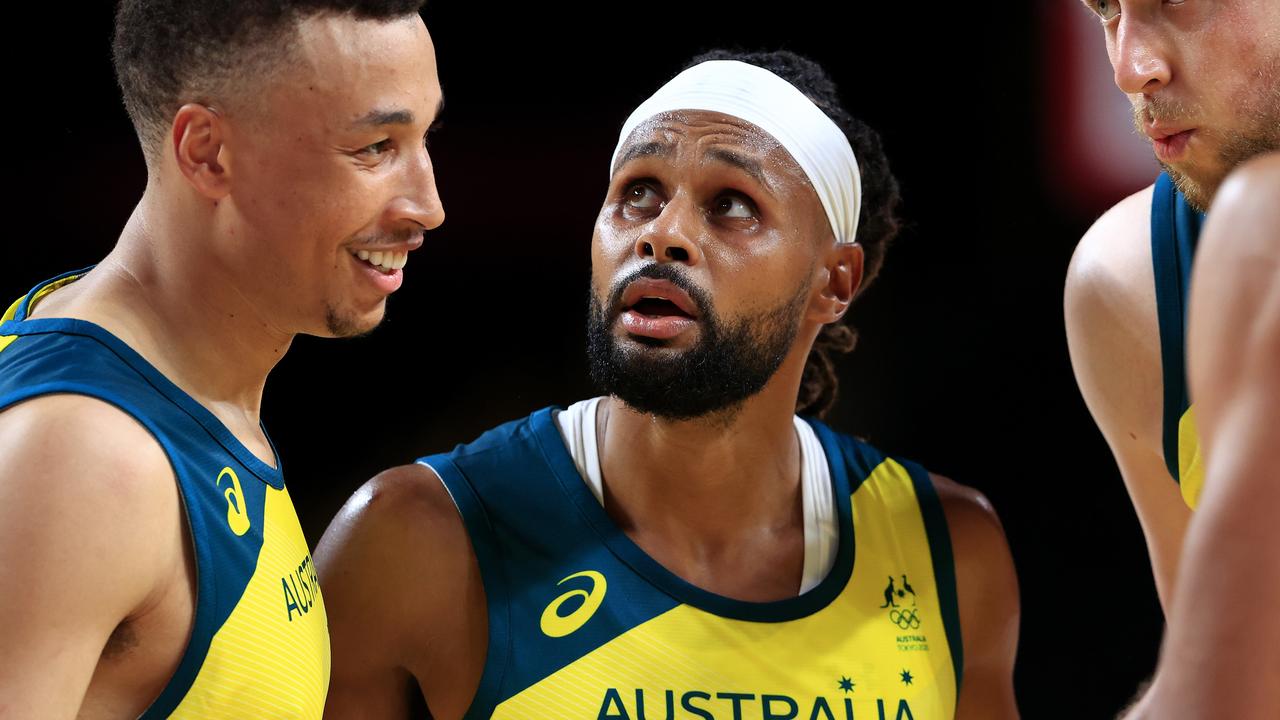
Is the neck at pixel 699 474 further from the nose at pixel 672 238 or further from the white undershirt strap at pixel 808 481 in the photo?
the nose at pixel 672 238

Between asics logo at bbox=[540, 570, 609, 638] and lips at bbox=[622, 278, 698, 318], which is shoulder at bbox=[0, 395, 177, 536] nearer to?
asics logo at bbox=[540, 570, 609, 638]

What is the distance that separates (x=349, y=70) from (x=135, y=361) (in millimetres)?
528

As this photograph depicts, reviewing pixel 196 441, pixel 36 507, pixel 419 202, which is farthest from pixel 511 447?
pixel 36 507

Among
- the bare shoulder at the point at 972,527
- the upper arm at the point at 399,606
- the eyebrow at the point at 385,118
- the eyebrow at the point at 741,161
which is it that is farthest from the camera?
the bare shoulder at the point at 972,527

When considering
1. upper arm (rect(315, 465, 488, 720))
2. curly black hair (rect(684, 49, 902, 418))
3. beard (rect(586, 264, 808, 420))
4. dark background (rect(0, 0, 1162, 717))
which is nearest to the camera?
upper arm (rect(315, 465, 488, 720))

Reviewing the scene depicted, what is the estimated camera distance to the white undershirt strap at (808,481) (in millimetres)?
2639

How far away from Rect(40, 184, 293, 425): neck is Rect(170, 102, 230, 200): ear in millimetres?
33

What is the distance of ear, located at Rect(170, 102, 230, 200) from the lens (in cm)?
194

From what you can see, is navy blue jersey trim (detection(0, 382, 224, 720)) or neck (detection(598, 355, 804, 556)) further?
neck (detection(598, 355, 804, 556))

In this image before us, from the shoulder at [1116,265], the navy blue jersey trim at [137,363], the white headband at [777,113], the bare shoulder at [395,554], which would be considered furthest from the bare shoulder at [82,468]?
the shoulder at [1116,265]

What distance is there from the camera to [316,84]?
198 cm

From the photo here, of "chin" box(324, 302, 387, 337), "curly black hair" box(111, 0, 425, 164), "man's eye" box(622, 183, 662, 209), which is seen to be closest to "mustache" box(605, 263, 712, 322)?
"man's eye" box(622, 183, 662, 209)

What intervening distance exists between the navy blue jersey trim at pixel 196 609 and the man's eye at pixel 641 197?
1127 millimetres

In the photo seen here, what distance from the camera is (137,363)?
182cm
